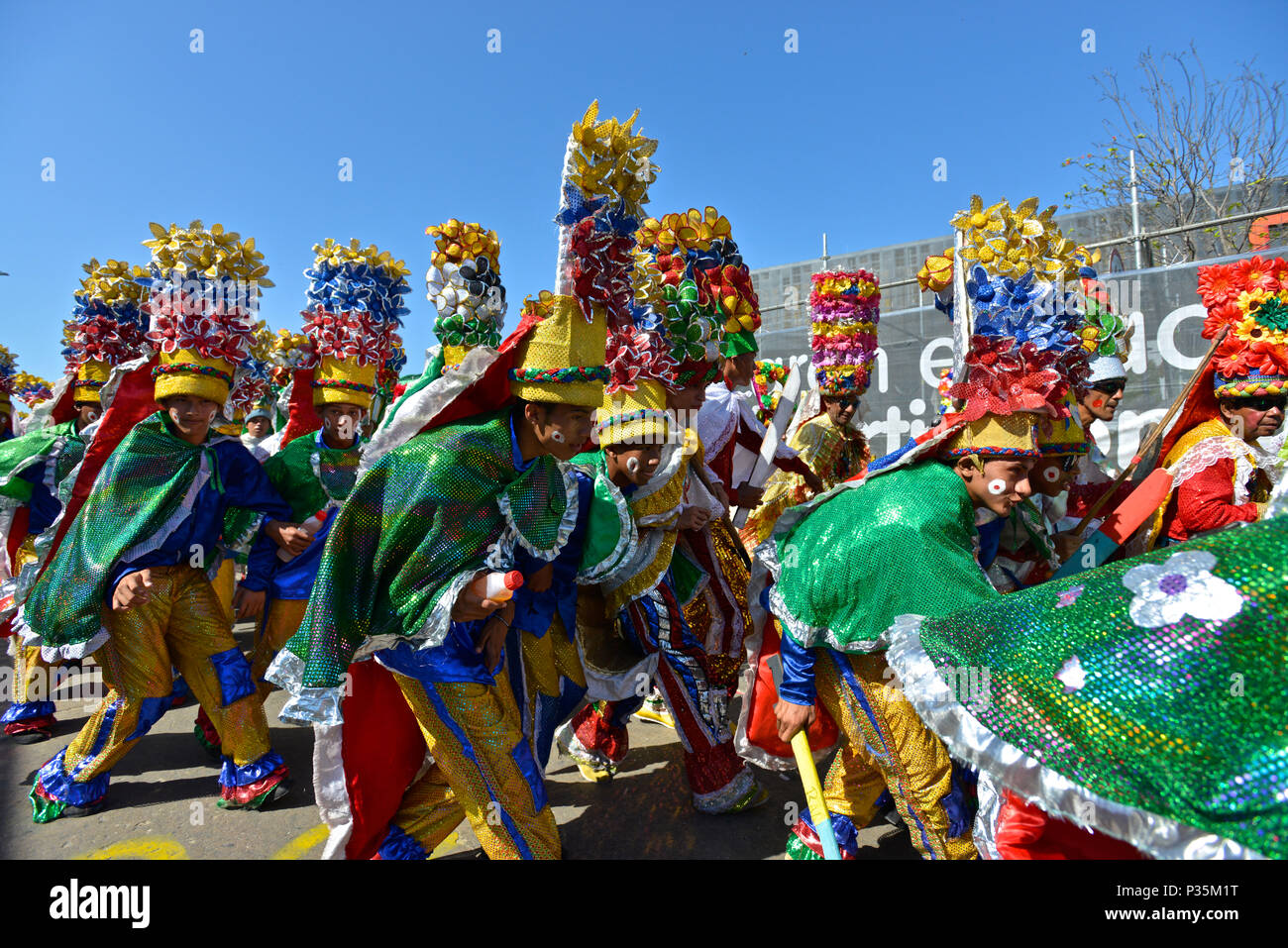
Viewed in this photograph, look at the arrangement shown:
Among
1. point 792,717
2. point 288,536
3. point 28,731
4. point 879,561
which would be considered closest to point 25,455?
point 28,731

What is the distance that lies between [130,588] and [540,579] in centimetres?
196

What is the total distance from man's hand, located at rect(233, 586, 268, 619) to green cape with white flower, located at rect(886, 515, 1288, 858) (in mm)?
3364

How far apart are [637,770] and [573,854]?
2.72 ft

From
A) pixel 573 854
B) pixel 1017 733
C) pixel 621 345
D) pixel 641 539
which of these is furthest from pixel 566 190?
pixel 573 854

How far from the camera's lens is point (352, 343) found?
4.05m

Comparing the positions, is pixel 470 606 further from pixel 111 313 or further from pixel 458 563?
pixel 111 313

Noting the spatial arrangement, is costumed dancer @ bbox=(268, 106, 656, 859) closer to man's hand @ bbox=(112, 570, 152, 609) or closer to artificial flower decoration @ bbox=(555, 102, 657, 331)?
artificial flower decoration @ bbox=(555, 102, 657, 331)

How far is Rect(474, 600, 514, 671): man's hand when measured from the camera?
240cm

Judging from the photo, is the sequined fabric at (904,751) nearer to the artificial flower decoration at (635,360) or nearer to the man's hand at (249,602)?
the artificial flower decoration at (635,360)

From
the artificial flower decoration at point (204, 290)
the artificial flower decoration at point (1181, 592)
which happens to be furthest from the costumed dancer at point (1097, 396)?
the artificial flower decoration at point (204, 290)

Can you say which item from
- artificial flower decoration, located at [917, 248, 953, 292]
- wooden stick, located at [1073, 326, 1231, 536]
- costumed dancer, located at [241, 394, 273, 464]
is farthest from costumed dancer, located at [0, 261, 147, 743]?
wooden stick, located at [1073, 326, 1231, 536]

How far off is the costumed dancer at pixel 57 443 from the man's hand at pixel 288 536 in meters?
1.61

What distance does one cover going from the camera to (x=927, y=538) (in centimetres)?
204

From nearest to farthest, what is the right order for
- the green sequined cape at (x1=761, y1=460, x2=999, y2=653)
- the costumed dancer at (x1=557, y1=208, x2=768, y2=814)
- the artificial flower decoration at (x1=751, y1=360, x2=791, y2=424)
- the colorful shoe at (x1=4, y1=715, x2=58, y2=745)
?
the green sequined cape at (x1=761, y1=460, x2=999, y2=653) < the costumed dancer at (x1=557, y1=208, x2=768, y2=814) < the colorful shoe at (x1=4, y1=715, x2=58, y2=745) < the artificial flower decoration at (x1=751, y1=360, x2=791, y2=424)
